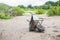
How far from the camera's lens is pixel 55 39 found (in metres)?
5.64

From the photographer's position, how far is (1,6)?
13922mm

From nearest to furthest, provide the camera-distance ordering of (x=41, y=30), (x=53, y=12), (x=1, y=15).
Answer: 1. (x=41, y=30)
2. (x=1, y=15)
3. (x=53, y=12)

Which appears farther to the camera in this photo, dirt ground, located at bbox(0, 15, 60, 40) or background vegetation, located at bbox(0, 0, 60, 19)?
background vegetation, located at bbox(0, 0, 60, 19)

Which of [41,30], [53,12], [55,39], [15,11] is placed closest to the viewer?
[55,39]

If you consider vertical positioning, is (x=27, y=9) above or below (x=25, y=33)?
above

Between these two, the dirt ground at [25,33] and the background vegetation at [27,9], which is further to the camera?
the background vegetation at [27,9]

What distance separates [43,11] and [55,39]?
914 centimetres

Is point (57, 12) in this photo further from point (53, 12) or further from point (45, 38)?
point (45, 38)

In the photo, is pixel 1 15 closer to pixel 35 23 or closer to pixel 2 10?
pixel 2 10

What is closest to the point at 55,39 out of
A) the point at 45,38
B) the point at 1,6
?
the point at 45,38

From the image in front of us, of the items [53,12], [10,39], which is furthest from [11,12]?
[10,39]

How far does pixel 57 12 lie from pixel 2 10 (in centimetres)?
356

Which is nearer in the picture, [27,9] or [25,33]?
[25,33]

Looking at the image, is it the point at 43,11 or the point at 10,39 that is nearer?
the point at 10,39
